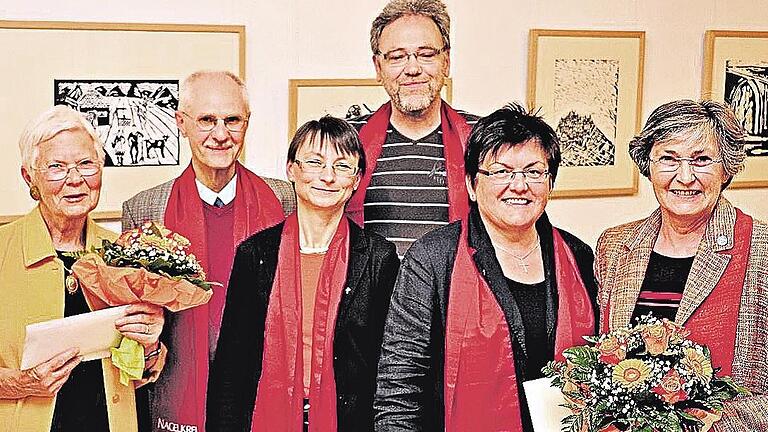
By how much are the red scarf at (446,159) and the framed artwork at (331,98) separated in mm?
335

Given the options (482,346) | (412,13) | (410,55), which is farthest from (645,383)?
(412,13)

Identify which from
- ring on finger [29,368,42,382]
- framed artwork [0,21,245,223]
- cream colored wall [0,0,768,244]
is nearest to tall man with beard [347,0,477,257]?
cream colored wall [0,0,768,244]

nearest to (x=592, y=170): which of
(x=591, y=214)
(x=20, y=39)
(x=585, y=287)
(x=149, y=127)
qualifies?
(x=591, y=214)

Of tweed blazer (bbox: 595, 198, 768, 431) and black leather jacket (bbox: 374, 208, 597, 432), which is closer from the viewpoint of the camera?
tweed blazer (bbox: 595, 198, 768, 431)

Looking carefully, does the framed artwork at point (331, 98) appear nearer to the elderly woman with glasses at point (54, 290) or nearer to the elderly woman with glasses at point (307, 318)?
the elderly woman with glasses at point (307, 318)

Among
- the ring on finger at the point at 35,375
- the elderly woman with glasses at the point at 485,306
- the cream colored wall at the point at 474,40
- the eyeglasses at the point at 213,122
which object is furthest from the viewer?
the cream colored wall at the point at 474,40

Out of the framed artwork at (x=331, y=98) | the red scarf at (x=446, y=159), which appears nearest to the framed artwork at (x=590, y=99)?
the framed artwork at (x=331, y=98)

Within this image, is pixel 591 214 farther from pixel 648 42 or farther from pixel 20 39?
pixel 20 39

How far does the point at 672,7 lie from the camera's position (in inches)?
176

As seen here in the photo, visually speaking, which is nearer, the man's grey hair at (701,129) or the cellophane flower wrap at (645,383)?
the cellophane flower wrap at (645,383)

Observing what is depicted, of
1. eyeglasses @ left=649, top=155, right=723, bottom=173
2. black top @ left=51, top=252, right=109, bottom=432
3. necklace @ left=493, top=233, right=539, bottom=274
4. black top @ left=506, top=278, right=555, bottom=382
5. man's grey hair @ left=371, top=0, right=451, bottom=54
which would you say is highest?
man's grey hair @ left=371, top=0, right=451, bottom=54

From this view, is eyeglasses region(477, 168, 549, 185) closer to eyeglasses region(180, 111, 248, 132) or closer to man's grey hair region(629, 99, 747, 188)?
man's grey hair region(629, 99, 747, 188)

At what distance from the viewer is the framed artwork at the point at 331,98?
3787 millimetres

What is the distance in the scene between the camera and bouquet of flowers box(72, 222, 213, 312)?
3088mm
